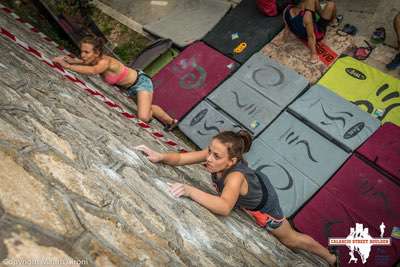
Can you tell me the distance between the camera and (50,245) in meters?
2.07

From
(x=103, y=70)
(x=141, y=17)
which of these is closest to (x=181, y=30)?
(x=141, y=17)

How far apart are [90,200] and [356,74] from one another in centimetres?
580

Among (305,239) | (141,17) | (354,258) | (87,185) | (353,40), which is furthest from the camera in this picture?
(141,17)

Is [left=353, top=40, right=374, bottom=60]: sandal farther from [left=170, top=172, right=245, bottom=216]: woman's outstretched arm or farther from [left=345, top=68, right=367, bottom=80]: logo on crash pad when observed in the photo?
[left=170, top=172, right=245, bottom=216]: woman's outstretched arm

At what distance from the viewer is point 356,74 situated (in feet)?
21.9

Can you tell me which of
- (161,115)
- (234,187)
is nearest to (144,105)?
(161,115)

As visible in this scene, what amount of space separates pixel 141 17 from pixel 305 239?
7.14 m

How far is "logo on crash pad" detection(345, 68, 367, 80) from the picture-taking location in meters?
6.62

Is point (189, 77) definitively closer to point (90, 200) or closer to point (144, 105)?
point (144, 105)

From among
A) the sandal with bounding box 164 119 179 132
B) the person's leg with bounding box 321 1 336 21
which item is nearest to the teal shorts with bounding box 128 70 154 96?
the sandal with bounding box 164 119 179 132

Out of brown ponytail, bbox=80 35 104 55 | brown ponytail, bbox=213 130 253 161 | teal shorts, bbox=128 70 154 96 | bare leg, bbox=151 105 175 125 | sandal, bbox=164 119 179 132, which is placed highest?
brown ponytail, bbox=213 130 253 161

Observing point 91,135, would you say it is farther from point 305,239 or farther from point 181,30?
point 181,30

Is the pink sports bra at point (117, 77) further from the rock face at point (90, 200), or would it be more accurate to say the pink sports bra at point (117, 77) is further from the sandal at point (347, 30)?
the sandal at point (347, 30)

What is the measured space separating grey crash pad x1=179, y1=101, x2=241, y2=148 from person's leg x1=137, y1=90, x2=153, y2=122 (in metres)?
1.34
